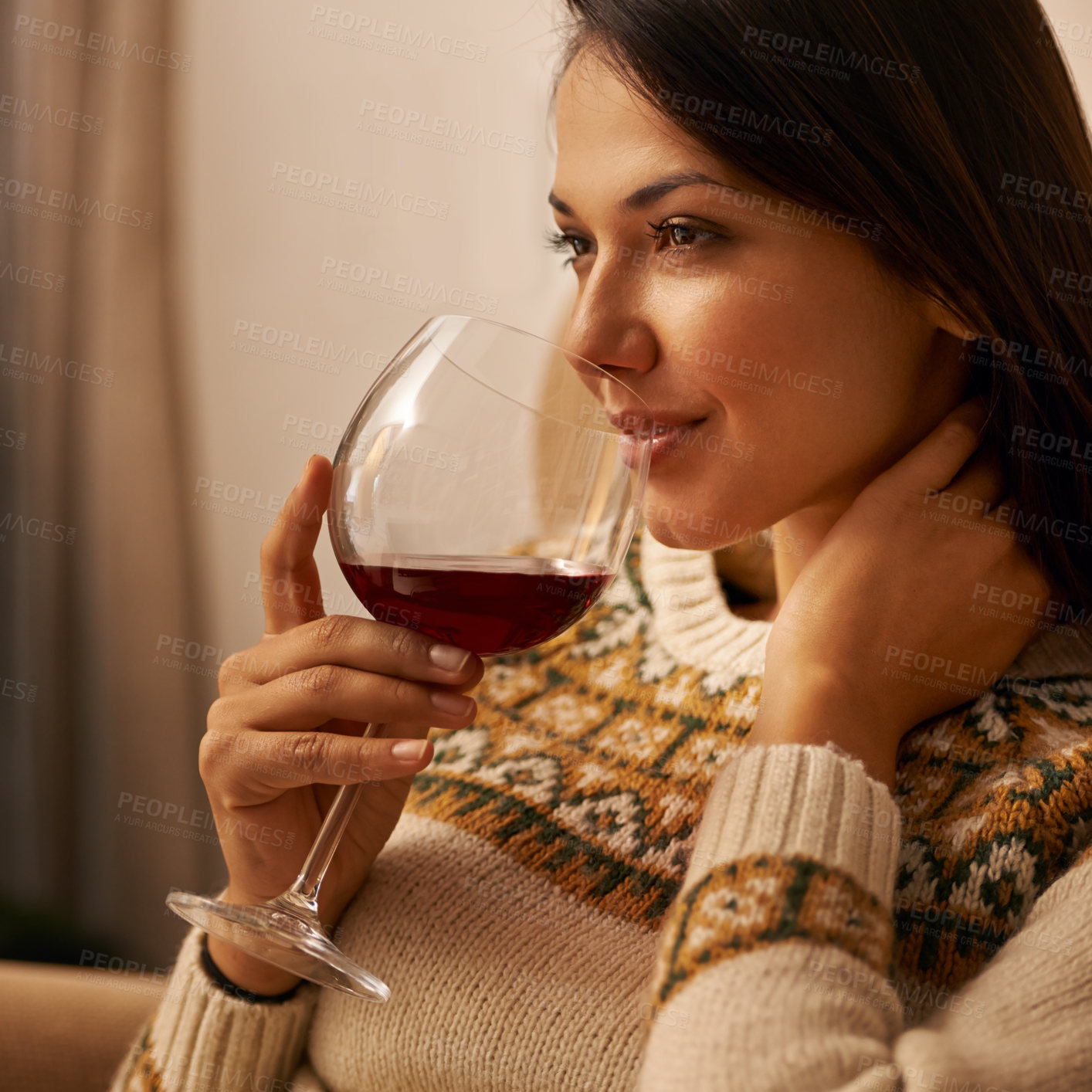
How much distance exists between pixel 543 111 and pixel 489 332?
1.23 metres

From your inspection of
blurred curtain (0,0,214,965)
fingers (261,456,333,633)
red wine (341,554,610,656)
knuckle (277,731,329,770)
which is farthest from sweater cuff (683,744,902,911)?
blurred curtain (0,0,214,965)

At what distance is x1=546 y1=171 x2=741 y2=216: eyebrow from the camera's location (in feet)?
3.01

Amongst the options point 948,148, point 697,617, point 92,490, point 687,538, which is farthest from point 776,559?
point 92,490

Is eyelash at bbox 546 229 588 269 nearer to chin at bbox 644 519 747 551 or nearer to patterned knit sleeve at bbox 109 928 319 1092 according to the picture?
chin at bbox 644 519 747 551

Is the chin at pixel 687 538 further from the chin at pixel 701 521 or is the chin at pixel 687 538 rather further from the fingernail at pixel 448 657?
the fingernail at pixel 448 657

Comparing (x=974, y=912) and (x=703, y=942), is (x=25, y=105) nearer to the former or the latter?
(x=703, y=942)

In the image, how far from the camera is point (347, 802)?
2.43 feet

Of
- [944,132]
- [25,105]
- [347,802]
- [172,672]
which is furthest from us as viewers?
[172,672]

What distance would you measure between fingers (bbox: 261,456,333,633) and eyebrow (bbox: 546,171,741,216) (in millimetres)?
396

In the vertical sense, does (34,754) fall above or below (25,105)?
below

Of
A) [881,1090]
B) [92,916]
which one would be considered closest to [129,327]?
[92,916]

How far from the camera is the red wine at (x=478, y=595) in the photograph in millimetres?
679

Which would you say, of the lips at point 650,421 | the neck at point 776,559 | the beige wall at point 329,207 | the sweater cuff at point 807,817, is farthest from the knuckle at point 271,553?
the beige wall at point 329,207

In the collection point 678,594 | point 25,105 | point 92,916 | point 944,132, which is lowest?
point 92,916
